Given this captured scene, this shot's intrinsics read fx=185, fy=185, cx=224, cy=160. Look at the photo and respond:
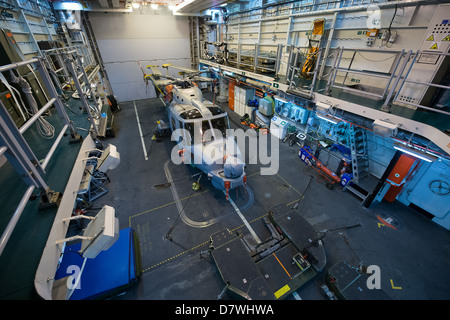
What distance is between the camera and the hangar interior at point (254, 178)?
2.79m

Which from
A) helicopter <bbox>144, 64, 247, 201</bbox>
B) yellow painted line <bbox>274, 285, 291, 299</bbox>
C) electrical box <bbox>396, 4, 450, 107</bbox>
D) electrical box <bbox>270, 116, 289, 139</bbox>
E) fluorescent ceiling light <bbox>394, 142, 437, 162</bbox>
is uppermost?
electrical box <bbox>396, 4, 450, 107</bbox>

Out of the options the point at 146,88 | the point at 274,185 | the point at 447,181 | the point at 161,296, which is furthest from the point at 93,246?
the point at 146,88

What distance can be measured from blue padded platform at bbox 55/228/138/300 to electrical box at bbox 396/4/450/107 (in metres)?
8.15

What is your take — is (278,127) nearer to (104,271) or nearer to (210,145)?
(210,145)

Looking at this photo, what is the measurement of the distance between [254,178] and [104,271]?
6.11 meters

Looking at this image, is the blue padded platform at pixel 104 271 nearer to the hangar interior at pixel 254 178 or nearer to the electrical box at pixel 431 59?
the hangar interior at pixel 254 178

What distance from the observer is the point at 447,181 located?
6051 millimetres

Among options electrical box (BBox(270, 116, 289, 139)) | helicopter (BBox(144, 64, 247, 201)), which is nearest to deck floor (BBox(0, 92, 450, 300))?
helicopter (BBox(144, 64, 247, 201))

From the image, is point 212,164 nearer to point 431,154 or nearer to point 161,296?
point 161,296

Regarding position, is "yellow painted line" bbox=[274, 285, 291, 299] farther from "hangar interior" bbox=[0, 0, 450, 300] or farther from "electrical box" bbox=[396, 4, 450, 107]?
"electrical box" bbox=[396, 4, 450, 107]

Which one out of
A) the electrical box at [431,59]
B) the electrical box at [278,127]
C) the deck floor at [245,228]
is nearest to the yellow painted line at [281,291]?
the deck floor at [245,228]

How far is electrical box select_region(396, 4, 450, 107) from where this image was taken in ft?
15.3

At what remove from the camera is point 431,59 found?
5.00 meters

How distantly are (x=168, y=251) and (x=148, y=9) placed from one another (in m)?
18.8
